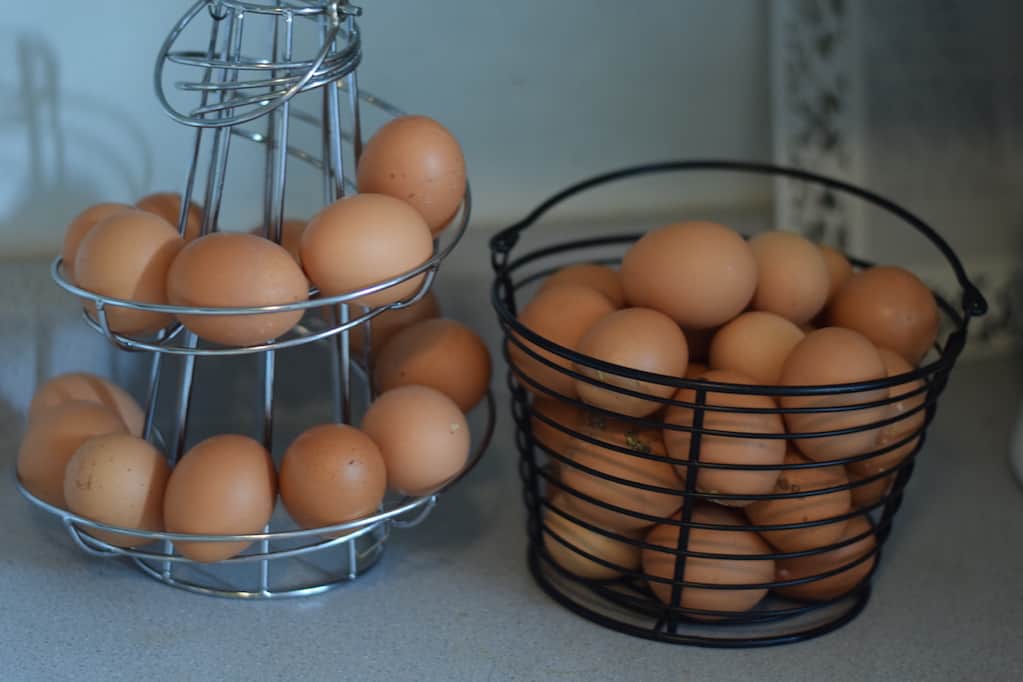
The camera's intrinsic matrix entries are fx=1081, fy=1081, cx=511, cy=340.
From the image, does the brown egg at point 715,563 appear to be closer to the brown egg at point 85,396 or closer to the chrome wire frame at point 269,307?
the chrome wire frame at point 269,307

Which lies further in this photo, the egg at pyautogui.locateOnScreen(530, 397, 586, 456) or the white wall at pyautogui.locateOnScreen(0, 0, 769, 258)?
the white wall at pyautogui.locateOnScreen(0, 0, 769, 258)

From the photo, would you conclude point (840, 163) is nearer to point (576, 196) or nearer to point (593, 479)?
point (576, 196)

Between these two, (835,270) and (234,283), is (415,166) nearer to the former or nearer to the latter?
(234,283)

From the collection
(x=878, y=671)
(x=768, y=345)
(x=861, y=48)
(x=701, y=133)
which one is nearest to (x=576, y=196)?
(x=701, y=133)

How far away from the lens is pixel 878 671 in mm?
576

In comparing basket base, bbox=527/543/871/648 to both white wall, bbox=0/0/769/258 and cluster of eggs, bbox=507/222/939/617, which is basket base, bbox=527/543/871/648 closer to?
cluster of eggs, bbox=507/222/939/617

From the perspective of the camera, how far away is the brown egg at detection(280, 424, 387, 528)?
0.55 meters

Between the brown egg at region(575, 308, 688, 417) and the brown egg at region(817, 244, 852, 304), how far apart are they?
0.15 meters

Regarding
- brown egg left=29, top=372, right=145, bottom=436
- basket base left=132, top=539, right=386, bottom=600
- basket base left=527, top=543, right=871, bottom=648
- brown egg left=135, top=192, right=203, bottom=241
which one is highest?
brown egg left=135, top=192, right=203, bottom=241

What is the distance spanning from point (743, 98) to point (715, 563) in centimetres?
50

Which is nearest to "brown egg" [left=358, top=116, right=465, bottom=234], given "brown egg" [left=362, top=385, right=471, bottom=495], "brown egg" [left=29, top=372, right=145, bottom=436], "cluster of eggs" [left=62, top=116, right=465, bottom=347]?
"cluster of eggs" [left=62, top=116, right=465, bottom=347]

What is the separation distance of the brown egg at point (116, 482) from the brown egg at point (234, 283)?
0.27 ft

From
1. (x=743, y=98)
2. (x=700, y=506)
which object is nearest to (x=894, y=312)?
(x=700, y=506)

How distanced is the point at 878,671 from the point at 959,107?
53 cm
